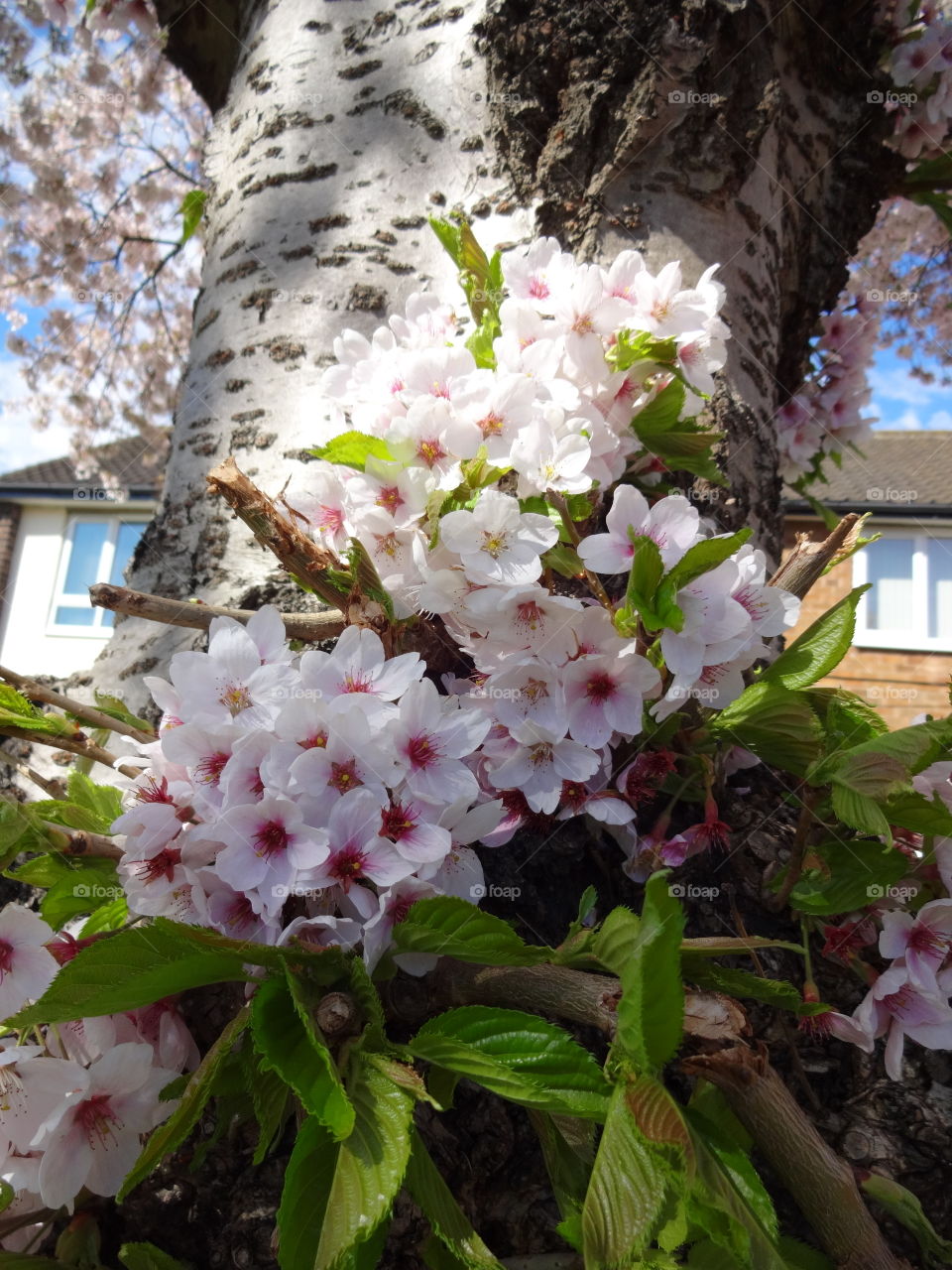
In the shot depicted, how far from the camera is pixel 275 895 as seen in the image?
745 mm

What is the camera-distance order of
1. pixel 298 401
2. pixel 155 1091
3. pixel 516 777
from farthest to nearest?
pixel 298 401 → pixel 516 777 → pixel 155 1091

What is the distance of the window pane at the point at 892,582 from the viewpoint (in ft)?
39.9

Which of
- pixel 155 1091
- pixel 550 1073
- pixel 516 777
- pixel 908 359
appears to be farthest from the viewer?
pixel 908 359

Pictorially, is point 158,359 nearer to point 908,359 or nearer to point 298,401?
point 908,359

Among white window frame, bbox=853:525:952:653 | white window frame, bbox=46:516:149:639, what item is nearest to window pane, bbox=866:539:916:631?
white window frame, bbox=853:525:952:653

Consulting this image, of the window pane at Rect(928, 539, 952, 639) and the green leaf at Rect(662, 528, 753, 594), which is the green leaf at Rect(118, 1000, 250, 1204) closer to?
the green leaf at Rect(662, 528, 753, 594)

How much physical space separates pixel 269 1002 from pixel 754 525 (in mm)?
1122

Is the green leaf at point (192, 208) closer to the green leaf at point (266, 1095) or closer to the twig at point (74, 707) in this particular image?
the twig at point (74, 707)

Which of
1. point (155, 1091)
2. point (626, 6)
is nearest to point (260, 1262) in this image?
point (155, 1091)

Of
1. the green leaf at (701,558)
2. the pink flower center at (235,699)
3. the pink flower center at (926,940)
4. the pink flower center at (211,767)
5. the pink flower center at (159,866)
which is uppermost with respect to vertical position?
the green leaf at (701,558)

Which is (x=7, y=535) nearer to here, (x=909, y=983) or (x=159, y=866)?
(x=159, y=866)

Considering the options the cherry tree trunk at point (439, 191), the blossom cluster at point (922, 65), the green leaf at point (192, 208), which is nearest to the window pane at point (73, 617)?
the green leaf at point (192, 208)

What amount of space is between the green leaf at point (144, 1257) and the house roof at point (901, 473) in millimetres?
10723

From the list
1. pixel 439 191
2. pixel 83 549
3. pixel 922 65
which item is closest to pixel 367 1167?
pixel 439 191
